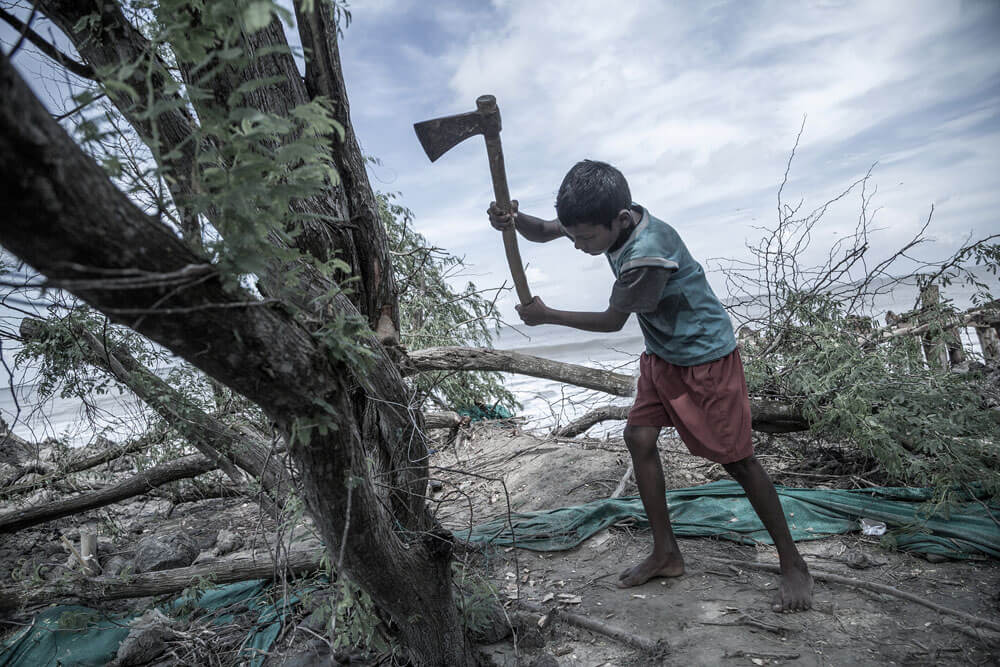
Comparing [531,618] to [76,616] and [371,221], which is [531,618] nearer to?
[371,221]

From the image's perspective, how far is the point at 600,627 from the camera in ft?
8.15

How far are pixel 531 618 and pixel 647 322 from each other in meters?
1.51

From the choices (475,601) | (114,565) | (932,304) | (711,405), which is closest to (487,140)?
(711,405)

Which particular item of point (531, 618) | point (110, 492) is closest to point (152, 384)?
point (110, 492)

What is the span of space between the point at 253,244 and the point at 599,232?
1.81 metres

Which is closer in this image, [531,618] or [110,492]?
[531,618]

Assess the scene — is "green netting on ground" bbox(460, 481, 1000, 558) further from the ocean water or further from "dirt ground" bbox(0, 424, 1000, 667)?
the ocean water

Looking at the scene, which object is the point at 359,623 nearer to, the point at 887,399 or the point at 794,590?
the point at 794,590

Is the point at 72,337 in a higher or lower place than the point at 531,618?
higher

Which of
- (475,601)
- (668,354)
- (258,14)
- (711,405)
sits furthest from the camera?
(668,354)

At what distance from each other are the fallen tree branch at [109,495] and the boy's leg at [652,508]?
10.7ft

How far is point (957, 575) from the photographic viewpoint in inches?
104

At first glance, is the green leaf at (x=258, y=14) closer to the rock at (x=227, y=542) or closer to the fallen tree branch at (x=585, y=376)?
the fallen tree branch at (x=585, y=376)

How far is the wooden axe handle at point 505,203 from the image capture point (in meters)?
2.98
